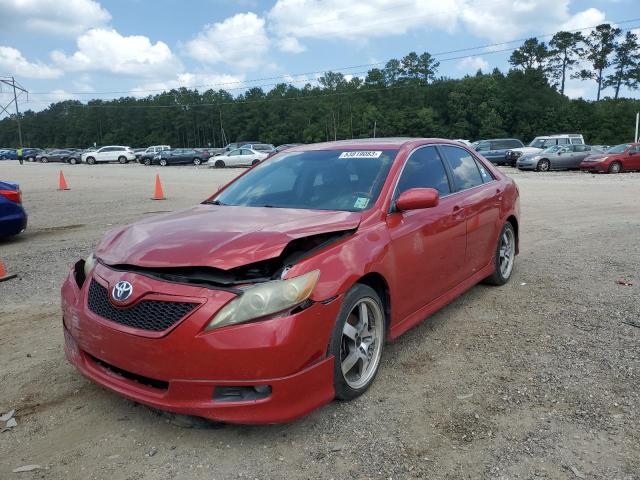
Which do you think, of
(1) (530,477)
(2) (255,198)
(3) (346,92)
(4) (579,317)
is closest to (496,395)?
(1) (530,477)

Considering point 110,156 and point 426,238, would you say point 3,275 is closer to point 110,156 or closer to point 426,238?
point 426,238

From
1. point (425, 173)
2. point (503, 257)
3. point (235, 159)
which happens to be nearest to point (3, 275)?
point (425, 173)

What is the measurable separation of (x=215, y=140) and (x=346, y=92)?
37658mm

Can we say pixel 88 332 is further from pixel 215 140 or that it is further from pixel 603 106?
pixel 215 140

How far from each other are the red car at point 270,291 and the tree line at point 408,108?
8139 centimetres

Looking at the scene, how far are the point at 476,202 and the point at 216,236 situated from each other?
2.66 meters

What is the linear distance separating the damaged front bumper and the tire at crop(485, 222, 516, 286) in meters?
3.07

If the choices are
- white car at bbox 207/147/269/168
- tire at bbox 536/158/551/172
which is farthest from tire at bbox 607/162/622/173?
white car at bbox 207/147/269/168

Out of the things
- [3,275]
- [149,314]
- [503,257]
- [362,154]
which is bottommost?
[3,275]

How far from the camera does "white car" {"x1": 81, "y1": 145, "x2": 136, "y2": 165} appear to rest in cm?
5338

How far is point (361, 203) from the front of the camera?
11.8 feet

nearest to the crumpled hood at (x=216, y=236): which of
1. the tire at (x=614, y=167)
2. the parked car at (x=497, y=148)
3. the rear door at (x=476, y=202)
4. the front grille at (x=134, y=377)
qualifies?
the front grille at (x=134, y=377)

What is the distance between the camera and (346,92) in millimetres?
103812

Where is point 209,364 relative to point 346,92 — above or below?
below
